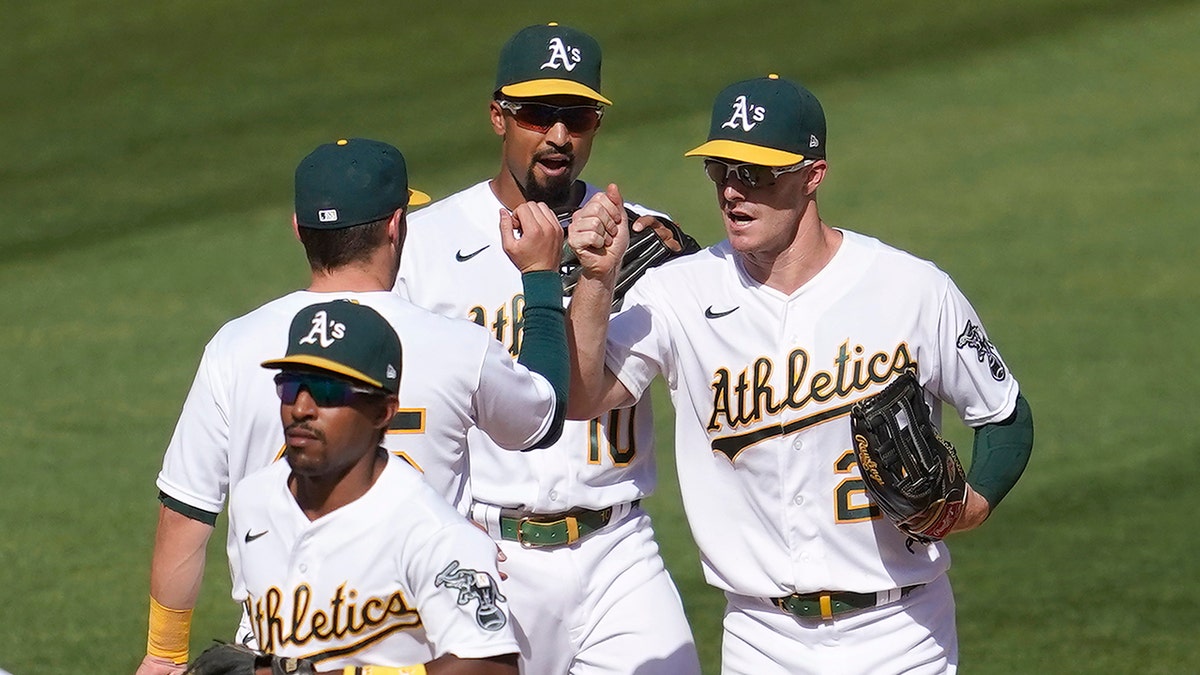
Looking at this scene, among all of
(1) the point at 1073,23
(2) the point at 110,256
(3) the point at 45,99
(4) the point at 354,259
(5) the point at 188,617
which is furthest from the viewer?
(1) the point at 1073,23

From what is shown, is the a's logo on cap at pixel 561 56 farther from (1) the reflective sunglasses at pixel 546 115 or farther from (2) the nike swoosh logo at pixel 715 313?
(2) the nike swoosh logo at pixel 715 313

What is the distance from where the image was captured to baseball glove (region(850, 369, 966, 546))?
4.84m

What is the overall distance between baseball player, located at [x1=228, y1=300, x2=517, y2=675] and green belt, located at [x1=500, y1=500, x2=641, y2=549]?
1996 mm

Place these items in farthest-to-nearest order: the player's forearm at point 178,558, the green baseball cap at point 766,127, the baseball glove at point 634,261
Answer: the baseball glove at point 634,261
the green baseball cap at point 766,127
the player's forearm at point 178,558

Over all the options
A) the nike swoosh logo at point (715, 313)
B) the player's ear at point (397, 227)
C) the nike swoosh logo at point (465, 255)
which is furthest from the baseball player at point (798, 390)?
the nike swoosh logo at point (465, 255)

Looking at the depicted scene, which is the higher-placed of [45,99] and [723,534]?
[45,99]

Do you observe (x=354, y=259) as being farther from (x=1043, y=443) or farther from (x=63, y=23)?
(x=63, y=23)

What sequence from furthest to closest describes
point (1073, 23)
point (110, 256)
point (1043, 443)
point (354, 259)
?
point (1073, 23), point (110, 256), point (1043, 443), point (354, 259)

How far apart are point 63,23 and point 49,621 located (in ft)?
40.0

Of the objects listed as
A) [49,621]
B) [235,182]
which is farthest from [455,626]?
[235,182]

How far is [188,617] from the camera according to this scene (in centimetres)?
480

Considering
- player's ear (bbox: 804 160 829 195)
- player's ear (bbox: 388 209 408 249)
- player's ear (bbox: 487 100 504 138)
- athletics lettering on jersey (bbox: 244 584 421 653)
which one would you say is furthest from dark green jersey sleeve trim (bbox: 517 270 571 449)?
player's ear (bbox: 487 100 504 138)

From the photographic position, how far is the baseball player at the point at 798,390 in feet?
16.9

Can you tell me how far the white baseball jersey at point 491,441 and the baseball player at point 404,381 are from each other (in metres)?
1.10
